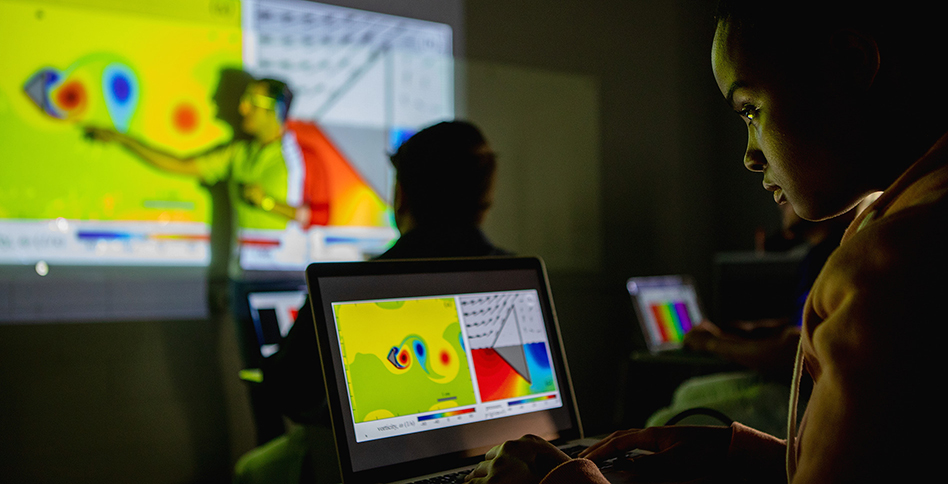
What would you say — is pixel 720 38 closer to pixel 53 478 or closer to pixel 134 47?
pixel 134 47

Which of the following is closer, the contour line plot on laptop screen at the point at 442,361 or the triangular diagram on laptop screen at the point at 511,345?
the contour line plot on laptop screen at the point at 442,361

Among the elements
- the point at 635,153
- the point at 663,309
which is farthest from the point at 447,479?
the point at 635,153

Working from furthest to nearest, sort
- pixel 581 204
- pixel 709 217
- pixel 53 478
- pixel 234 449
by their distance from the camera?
pixel 709 217 < pixel 581 204 < pixel 234 449 < pixel 53 478

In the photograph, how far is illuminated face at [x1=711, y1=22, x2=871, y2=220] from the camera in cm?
52

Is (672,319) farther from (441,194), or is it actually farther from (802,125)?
(802,125)

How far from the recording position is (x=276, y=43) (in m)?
2.90

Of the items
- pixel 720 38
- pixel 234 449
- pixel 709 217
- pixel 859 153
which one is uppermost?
pixel 720 38

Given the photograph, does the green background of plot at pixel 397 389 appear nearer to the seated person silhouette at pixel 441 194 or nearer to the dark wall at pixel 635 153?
the seated person silhouette at pixel 441 194

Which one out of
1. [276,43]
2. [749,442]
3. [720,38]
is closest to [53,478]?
[276,43]

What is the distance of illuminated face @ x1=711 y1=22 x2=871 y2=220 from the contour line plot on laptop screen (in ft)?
1.55

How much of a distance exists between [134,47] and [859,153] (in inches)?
108

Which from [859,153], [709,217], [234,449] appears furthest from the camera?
[709,217]

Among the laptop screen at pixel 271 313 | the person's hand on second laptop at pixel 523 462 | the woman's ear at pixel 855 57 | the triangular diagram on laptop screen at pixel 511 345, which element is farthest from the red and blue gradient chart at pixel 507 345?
the laptop screen at pixel 271 313

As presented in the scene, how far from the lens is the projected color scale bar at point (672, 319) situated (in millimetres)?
3109
